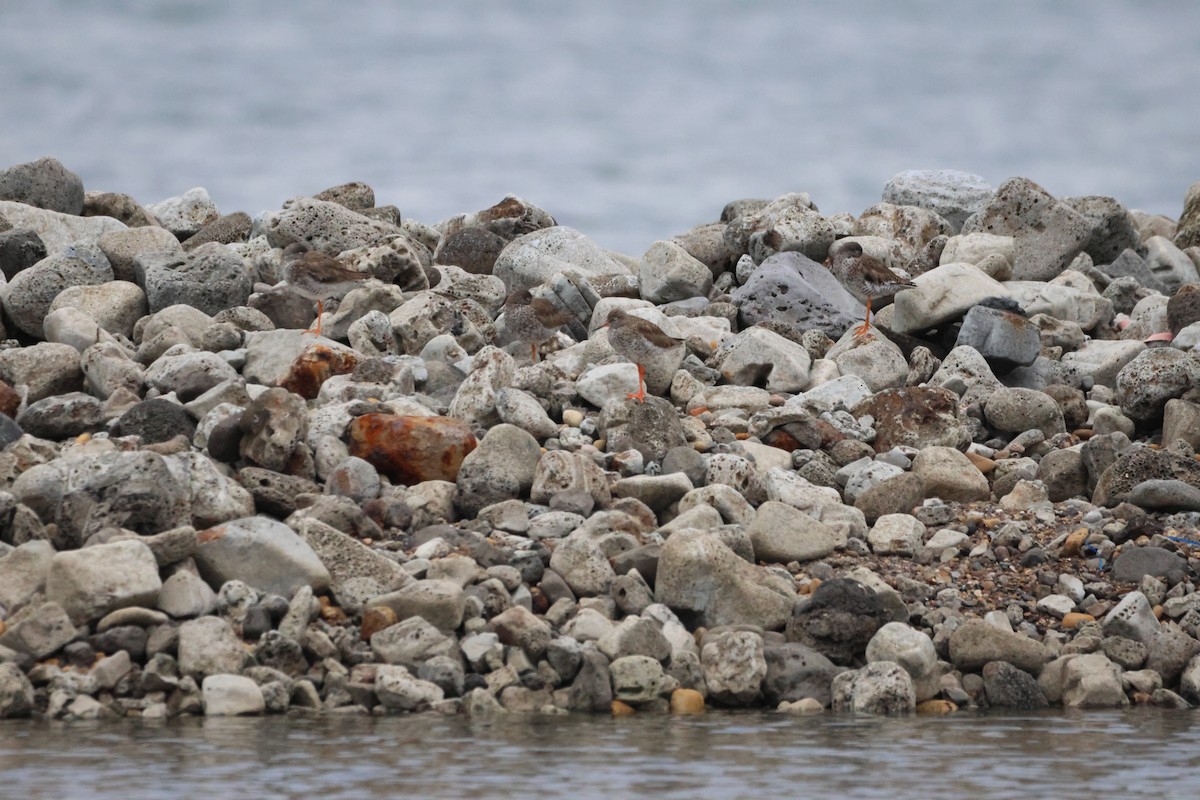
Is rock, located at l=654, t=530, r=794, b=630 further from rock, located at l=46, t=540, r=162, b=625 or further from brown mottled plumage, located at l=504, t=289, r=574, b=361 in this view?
brown mottled plumage, located at l=504, t=289, r=574, b=361

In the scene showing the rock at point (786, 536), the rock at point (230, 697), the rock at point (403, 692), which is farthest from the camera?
the rock at point (786, 536)

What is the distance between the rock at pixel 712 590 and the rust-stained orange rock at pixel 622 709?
1385mm

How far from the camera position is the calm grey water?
7230mm

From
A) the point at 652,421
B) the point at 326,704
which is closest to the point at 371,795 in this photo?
the point at 326,704

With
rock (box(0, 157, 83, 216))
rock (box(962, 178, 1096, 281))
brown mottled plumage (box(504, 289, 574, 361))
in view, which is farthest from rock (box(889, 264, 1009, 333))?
rock (box(0, 157, 83, 216))

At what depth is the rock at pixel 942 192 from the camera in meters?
30.1

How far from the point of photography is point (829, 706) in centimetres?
1042

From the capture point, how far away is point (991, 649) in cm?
1107

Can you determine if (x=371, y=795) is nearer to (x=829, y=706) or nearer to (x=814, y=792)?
(x=814, y=792)

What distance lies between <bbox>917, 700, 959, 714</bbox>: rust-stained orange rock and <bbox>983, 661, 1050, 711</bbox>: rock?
356 millimetres

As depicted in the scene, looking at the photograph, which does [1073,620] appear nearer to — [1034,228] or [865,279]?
[865,279]

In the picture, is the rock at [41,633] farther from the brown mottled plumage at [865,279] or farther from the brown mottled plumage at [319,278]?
the brown mottled plumage at [865,279]

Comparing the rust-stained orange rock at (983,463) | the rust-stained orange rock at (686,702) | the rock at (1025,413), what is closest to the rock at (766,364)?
the rock at (1025,413)

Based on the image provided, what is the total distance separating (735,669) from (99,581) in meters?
4.47
